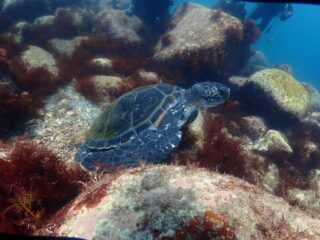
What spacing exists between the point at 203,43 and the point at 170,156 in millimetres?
6254

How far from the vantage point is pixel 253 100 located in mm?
10148

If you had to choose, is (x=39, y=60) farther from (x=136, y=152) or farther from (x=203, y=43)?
(x=136, y=152)

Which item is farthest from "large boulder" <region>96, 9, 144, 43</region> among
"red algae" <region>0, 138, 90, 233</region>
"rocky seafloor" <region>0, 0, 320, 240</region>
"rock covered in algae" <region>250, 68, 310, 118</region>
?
"red algae" <region>0, 138, 90, 233</region>

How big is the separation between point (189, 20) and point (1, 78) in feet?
26.9

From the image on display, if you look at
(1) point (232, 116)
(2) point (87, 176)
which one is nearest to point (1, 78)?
(2) point (87, 176)

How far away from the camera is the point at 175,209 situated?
297cm

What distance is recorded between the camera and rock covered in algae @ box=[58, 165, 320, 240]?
9.28 ft

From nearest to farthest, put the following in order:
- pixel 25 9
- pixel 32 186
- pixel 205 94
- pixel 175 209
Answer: pixel 175 209 → pixel 32 186 → pixel 205 94 → pixel 25 9

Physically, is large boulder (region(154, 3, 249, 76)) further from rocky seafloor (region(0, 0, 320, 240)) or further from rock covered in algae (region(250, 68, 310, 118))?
rock covered in algae (region(250, 68, 310, 118))

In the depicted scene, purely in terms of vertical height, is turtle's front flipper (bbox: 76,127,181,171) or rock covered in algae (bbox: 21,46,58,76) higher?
turtle's front flipper (bbox: 76,127,181,171)

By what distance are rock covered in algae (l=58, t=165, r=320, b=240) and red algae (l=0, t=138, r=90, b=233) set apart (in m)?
0.84

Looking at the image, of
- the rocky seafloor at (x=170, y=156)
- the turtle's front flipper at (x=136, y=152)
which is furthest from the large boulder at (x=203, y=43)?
the turtle's front flipper at (x=136, y=152)

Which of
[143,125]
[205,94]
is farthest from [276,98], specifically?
[143,125]

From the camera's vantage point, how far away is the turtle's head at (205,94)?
6535 mm
